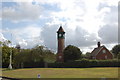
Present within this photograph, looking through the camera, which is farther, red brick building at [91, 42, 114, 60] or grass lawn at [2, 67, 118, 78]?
red brick building at [91, 42, 114, 60]

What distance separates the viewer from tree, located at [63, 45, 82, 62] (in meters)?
61.9

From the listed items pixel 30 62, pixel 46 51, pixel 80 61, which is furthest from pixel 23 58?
pixel 80 61

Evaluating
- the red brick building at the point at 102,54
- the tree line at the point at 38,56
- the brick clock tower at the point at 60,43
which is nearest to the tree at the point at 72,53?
the tree line at the point at 38,56

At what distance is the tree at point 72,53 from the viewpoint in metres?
61.9

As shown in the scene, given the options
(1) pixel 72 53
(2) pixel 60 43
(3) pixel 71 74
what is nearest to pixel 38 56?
(2) pixel 60 43

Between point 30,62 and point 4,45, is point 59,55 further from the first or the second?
point 4,45

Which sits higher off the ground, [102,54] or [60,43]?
[60,43]

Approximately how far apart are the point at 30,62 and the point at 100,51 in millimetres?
21916

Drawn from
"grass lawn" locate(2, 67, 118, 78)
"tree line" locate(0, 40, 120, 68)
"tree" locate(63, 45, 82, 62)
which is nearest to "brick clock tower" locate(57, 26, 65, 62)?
"tree line" locate(0, 40, 120, 68)

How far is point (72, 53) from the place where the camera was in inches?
2438

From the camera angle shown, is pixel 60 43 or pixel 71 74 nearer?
pixel 71 74

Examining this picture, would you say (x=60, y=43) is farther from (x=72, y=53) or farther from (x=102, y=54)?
(x=102, y=54)

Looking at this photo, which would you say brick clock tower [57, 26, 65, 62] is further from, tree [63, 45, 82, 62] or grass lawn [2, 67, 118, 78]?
grass lawn [2, 67, 118, 78]

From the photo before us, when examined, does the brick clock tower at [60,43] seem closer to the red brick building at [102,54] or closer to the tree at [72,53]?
the tree at [72,53]
